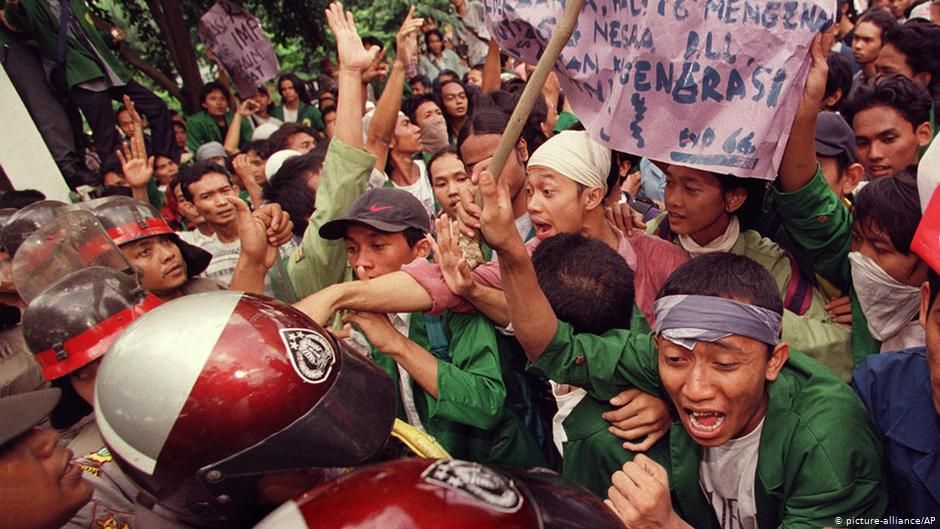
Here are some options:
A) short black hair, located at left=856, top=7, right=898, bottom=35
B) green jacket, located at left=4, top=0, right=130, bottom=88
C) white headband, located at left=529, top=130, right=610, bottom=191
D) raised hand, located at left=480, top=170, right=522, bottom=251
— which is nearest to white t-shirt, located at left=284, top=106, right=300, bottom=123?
green jacket, located at left=4, top=0, right=130, bottom=88

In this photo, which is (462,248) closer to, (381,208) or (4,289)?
(381,208)

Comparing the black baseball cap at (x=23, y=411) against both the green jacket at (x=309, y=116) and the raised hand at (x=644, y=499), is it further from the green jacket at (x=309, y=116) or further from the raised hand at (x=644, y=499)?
the green jacket at (x=309, y=116)

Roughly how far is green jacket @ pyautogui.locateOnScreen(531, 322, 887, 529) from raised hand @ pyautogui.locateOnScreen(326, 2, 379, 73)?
194cm

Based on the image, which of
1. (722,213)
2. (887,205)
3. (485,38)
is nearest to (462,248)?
(722,213)

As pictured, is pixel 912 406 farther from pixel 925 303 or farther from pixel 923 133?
pixel 923 133

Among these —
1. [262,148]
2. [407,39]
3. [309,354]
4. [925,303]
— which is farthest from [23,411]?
[262,148]

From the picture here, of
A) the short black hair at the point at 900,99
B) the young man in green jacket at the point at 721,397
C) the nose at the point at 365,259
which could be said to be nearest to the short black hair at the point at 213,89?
the nose at the point at 365,259

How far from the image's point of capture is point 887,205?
2357 mm

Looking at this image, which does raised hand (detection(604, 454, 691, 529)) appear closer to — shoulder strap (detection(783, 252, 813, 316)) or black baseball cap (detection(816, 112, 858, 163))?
shoulder strap (detection(783, 252, 813, 316))

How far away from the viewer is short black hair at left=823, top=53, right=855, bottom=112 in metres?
4.73

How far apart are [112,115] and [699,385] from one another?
6.71m

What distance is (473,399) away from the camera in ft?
8.14

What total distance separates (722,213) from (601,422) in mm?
1030

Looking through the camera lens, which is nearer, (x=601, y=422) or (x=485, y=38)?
(x=601, y=422)
